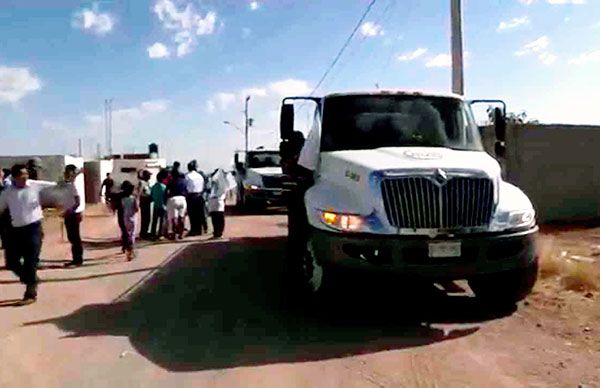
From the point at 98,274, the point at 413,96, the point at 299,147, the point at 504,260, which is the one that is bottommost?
the point at 98,274

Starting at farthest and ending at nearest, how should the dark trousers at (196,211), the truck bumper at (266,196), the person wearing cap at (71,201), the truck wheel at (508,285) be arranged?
the truck bumper at (266,196), the dark trousers at (196,211), the person wearing cap at (71,201), the truck wheel at (508,285)

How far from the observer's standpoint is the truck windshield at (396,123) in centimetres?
755

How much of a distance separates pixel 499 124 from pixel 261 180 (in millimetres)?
13853

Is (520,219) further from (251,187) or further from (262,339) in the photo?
(251,187)

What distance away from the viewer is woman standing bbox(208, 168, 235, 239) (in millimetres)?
14188

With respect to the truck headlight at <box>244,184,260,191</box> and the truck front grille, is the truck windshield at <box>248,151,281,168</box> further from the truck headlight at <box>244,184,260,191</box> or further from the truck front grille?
the truck front grille

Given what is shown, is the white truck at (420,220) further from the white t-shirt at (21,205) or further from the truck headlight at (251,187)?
the truck headlight at (251,187)

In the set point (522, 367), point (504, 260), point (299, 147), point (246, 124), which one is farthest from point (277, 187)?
point (246, 124)

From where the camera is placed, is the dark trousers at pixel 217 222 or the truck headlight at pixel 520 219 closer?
the truck headlight at pixel 520 219

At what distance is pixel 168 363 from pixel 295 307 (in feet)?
7.56

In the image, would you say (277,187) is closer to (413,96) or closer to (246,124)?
(413,96)

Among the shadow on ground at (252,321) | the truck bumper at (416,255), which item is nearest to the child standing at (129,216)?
the shadow on ground at (252,321)

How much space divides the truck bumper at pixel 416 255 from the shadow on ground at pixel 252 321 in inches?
13.4

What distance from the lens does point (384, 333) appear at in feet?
20.5
